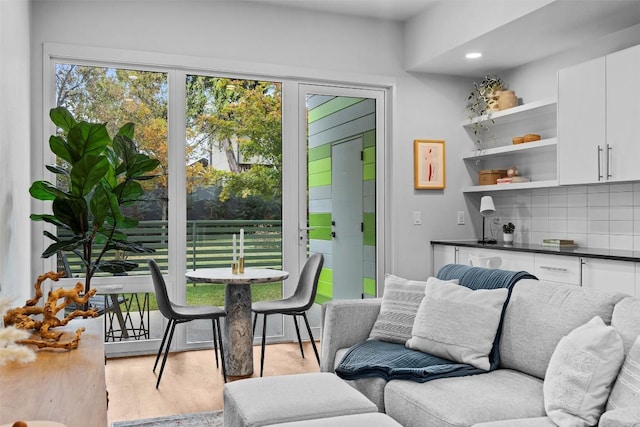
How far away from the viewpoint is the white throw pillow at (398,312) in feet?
9.89

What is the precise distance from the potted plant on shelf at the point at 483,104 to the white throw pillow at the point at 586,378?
3483 millimetres

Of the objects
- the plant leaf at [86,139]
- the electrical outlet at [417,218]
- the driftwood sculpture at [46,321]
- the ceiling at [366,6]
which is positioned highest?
the ceiling at [366,6]

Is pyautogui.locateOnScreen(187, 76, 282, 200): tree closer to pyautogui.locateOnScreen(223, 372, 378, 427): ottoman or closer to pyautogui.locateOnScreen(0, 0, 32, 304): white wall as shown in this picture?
pyautogui.locateOnScreen(0, 0, 32, 304): white wall

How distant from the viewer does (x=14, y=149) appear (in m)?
3.35

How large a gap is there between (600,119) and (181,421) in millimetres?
3303

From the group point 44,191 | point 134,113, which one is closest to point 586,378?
point 44,191

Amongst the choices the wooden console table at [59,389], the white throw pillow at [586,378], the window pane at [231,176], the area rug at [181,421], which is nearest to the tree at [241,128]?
the window pane at [231,176]

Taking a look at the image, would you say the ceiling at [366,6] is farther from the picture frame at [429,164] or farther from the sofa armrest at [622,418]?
the sofa armrest at [622,418]

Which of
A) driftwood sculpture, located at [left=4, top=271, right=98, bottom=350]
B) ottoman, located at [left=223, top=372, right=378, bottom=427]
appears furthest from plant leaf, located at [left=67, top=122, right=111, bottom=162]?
ottoman, located at [left=223, top=372, right=378, bottom=427]

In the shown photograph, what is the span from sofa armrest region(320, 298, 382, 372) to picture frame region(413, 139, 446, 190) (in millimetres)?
2422

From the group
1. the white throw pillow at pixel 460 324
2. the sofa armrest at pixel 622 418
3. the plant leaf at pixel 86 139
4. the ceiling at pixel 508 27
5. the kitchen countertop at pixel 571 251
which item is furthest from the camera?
the ceiling at pixel 508 27

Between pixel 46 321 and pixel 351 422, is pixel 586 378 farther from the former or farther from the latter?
pixel 46 321

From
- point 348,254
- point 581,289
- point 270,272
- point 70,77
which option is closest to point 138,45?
point 70,77

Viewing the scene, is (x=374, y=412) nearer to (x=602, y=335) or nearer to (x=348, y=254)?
(x=602, y=335)
